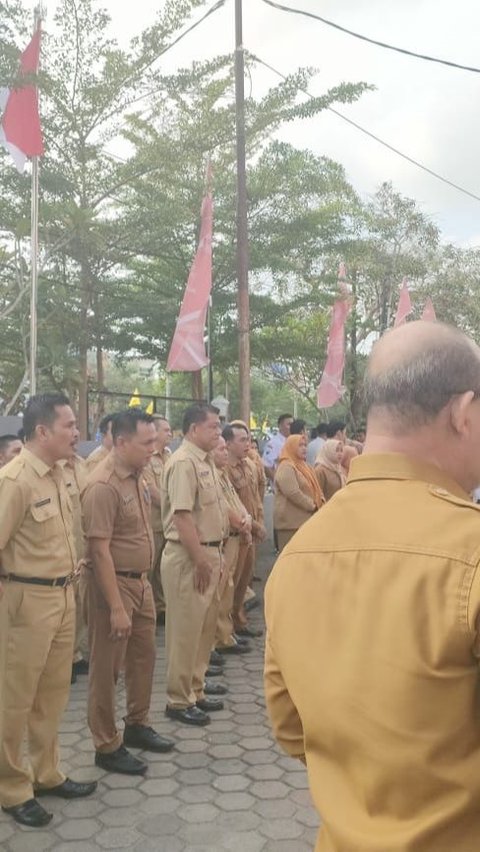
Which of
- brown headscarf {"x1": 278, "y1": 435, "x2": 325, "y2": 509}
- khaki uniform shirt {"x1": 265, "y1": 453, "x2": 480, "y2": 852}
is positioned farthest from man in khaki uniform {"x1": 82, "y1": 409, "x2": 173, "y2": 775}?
brown headscarf {"x1": 278, "y1": 435, "x2": 325, "y2": 509}

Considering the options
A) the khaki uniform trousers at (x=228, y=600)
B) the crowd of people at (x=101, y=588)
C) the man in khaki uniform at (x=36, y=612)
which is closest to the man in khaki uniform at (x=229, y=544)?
the khaki uniform trousers at (x=228, y=600)

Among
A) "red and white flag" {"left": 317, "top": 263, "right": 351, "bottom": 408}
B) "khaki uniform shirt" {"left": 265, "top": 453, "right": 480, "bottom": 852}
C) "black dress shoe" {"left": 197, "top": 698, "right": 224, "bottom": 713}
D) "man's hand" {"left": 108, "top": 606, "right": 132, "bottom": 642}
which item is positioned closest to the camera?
"khaki uniform shirt" {"left": 265, "top": 453, "right": 480, "bottom": 852}

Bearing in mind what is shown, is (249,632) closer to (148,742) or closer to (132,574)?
(148,742)

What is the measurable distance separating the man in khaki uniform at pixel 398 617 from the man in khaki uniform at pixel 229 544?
4.37 meters

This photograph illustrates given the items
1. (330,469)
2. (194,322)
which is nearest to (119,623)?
(330,469)

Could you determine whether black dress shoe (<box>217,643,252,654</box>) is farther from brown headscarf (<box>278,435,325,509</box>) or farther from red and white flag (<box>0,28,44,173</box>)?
red and white flag (<box>0,28,44,173</box>)

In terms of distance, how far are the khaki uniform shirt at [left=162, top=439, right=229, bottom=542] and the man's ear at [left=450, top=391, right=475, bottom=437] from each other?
328 centimetres

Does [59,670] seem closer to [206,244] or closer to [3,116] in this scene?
[3,116]

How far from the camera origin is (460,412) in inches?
45.7

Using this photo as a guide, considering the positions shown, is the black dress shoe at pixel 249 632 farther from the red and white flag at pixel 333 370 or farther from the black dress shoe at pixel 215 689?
the red and white flag at pixel 333 370

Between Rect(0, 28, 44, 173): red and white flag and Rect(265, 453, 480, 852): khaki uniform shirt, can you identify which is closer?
Rect(265, 453, 480, 852): khaki uniform shirt

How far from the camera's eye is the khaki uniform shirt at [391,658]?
991 millimetres

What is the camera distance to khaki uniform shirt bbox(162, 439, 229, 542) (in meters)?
4.43

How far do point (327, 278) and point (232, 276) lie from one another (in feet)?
7.38
